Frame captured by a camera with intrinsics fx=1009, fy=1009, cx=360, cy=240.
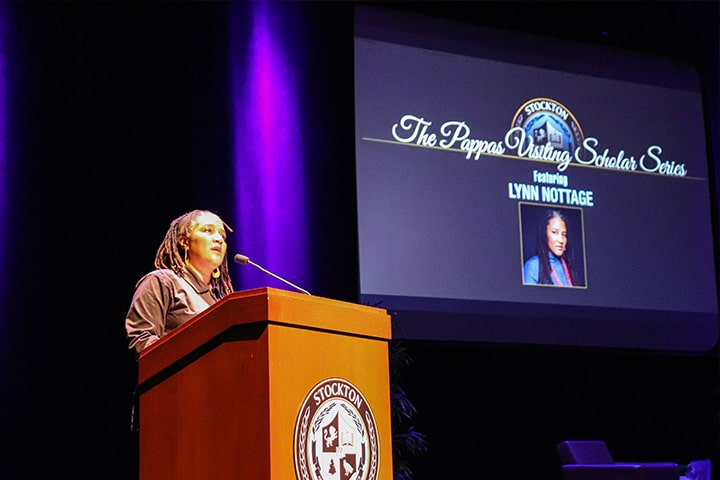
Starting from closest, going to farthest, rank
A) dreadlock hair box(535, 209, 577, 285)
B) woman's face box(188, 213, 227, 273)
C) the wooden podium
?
the wooden podium, woman's face box(188, 213, 227, 273), dreadlock hair box(535, 209, 577, 285)

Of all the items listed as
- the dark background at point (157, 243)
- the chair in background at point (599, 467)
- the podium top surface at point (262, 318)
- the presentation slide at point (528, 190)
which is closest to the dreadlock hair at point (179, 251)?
the podium top surface at point (262, 318)

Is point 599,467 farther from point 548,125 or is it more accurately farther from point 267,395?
point 267,395

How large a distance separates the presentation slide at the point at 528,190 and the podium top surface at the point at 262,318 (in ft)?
10.6

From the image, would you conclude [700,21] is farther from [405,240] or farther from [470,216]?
[405,240]

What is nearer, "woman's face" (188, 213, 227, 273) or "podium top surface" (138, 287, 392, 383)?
"podium top surface" (138, 287, 392, 383)

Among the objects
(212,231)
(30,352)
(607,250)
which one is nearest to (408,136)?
(607,250)

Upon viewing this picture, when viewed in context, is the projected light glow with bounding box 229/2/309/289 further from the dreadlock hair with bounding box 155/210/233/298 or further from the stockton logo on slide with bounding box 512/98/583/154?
the dreadlock hair with bounding box 155/210/233/298

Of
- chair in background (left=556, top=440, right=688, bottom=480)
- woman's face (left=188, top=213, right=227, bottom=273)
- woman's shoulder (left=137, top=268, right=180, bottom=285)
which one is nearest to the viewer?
woman's shoulder (left=137, top=268, right=180, bottom=285)

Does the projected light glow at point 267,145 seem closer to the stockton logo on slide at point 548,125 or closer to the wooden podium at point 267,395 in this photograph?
the stockton logo on slide at point 548,125

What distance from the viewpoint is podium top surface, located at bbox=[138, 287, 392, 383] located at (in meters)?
2.04

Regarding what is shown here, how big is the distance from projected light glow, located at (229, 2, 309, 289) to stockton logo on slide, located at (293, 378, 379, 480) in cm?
315

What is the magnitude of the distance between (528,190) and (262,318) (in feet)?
14.3

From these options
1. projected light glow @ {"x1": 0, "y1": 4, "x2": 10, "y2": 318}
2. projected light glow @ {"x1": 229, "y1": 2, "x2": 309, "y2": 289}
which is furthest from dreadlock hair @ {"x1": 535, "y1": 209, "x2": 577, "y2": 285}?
projected light glow @ {"x1": 0, "y1": 4, "x2": 10, "y2": 318}

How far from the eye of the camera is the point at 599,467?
217 inches
